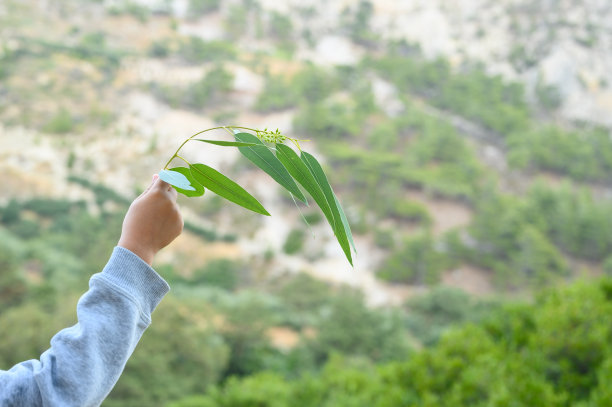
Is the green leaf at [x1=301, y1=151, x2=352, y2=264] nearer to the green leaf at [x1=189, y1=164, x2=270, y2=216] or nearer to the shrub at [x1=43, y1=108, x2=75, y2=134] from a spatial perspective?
the green leaf at [x1=189, y1=164, x2=270, y2=216]

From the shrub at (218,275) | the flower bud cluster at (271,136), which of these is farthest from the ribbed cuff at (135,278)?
the shrub at (218,275)

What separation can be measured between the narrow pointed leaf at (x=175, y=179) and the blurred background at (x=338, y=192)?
4.82 ft

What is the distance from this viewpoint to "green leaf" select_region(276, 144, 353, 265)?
365 mm

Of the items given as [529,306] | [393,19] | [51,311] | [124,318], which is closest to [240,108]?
[393,19]

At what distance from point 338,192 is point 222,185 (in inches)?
571

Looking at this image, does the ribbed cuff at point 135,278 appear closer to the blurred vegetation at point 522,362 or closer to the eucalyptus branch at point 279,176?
the eucalyptus branch at point 279,176

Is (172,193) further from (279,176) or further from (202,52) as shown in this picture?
(202,52)

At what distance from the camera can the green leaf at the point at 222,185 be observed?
0.38m

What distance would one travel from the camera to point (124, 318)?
33 centimetres

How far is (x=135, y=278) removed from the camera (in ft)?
1.14

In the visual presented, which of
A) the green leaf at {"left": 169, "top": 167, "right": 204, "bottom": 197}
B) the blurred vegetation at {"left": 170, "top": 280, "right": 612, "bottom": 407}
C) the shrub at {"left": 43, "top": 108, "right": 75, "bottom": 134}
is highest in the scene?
the shrub at {"left": 43, "top": 108, "right": 75, "bottom": 134}

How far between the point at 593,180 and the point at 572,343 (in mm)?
16390

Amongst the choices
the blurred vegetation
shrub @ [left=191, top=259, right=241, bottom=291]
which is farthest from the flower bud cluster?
shrub @ [left=191, top=259, right=241, bottom=291]

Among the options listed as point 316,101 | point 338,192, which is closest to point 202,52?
point 316,101
